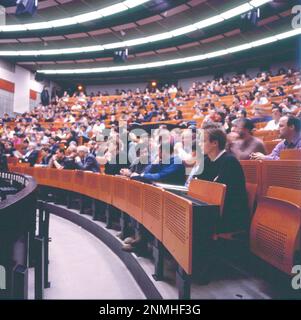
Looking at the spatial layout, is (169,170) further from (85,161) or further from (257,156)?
(85,161)

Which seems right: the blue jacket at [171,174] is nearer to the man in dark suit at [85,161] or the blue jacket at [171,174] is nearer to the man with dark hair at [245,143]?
the man with dark hair at [245,143]

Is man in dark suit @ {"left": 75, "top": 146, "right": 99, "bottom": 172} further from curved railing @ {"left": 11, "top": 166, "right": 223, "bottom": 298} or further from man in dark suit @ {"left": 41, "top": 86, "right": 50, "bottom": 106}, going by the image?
man in dark suit @ {"left": 41, "top": 86, "right": 50, "bottom": 106}

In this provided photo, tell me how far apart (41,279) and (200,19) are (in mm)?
9136

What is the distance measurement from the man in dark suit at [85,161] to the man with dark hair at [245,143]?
230 centimetres

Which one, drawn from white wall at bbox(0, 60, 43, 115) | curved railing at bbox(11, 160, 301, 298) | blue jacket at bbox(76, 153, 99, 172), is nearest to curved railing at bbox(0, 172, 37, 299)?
curved railing at bbox(11, 160, 301, 298)

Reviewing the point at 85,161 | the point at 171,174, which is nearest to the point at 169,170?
the point at 171,174

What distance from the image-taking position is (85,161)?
4.70 meters

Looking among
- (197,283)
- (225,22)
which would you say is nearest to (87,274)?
(197,283)

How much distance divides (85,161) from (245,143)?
103 inches

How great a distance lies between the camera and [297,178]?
1.81m

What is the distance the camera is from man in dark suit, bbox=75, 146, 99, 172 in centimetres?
458

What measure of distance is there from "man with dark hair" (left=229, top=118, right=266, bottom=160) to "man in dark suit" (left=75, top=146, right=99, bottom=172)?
90.4 inches

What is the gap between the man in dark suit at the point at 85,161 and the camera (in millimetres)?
4578

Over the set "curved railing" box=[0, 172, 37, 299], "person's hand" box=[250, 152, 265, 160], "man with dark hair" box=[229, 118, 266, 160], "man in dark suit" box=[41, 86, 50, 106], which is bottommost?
"curved railing" box=[0, 172, 37, 299]
